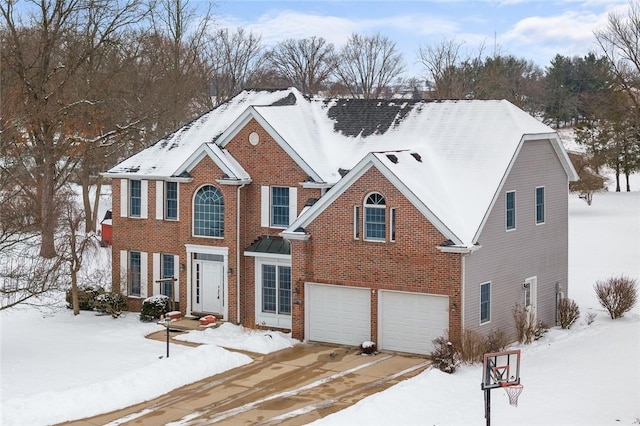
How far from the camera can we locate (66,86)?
4559 cm

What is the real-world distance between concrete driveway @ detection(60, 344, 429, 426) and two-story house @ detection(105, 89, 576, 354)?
1.45 meters

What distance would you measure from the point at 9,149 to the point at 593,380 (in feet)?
97.8

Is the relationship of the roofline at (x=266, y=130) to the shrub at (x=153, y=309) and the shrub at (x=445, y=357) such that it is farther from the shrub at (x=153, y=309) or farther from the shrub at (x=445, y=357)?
the shrub at (x=445, y=357)

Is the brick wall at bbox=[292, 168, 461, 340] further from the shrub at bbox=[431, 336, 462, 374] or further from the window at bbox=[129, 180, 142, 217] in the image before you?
the window at bbox=[129, 180, 142, 217]

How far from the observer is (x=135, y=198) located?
32719 mm

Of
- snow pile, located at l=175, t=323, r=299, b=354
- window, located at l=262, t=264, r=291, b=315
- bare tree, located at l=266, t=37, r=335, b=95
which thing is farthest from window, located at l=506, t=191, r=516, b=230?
bare tree, located at l=266, t=37, r=335, b=95

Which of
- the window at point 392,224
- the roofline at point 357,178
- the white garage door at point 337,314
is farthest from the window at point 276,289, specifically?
the window at point 392,224

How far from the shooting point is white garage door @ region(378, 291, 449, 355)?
25.3 metres

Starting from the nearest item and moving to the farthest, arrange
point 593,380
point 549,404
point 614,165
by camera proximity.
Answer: point 549,404 < point 593,380 < point 614,165

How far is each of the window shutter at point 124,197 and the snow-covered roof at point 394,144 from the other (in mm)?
472

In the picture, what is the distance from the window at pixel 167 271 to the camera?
31.8 metres

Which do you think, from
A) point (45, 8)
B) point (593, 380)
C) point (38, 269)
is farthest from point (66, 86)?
point (593, 380)

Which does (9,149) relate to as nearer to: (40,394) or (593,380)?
(40,394)

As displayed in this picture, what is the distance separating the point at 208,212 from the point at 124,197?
4.12 meters
